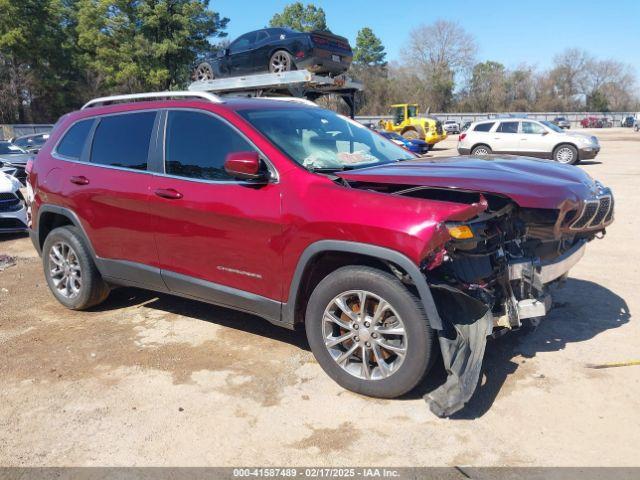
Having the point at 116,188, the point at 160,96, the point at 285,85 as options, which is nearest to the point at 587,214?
the point at 160,96

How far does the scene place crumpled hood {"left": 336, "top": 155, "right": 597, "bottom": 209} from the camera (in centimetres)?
330

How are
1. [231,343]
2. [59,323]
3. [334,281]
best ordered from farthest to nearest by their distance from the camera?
1. [59,323]
2. [231,343]
3. [334,281]

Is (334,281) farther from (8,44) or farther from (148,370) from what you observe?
(8,44)

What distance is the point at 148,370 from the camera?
3.86m

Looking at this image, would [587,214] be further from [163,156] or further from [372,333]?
[163,156]

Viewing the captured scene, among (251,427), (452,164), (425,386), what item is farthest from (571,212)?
(251,427)

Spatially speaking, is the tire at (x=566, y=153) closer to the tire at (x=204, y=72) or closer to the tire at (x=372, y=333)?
the tire at (x=204, y=72)

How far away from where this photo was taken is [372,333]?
10.7 feet

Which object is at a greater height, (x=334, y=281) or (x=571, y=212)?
(x=571, y=212)

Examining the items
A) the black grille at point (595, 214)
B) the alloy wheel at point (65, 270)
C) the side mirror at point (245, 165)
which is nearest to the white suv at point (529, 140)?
the black grille at point (595, 214)

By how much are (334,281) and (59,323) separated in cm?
294

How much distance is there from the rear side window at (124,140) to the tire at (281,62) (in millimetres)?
9144

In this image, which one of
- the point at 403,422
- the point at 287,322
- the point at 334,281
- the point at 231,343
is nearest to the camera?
the point at 403,422

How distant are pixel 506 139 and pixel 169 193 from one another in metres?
17.1
